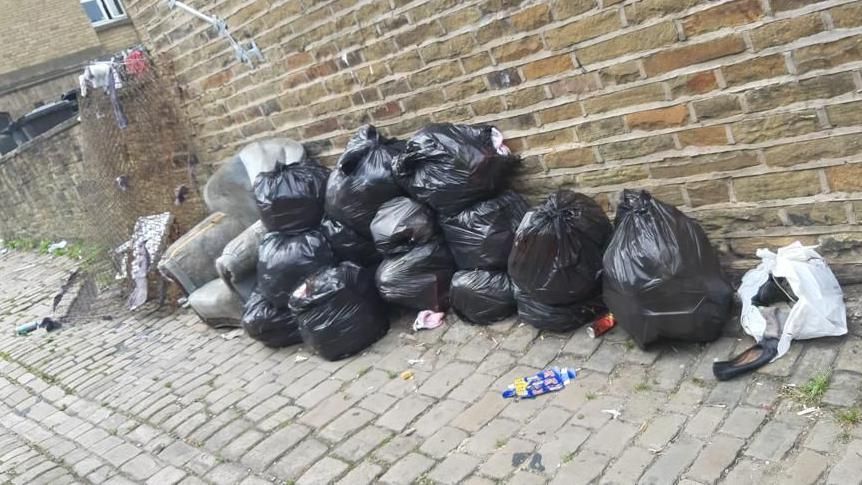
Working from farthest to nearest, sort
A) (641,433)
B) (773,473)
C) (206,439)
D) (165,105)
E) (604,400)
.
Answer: (165,105), (206,439), (604,400), (641,433), (773,473)

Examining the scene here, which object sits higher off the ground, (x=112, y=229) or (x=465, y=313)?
(x=112, y=229)

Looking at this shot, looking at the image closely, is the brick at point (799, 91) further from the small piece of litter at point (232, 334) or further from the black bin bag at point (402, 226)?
the small piece of litter at point (232, 334)

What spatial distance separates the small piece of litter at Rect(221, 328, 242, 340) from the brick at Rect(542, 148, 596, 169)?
250 centimetres

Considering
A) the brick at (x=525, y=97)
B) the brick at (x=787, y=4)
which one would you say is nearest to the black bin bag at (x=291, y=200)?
the brick at (x=525, y=97)

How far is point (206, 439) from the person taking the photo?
336cm

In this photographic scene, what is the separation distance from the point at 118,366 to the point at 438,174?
9.32ft

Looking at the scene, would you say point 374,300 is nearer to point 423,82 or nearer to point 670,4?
point 423,82

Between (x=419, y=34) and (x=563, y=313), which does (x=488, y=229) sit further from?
(x=419, y=34)

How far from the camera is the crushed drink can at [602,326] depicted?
306cm

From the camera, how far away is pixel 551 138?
3.37 meters

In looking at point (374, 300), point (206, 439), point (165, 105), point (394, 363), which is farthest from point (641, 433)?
point (165, 105)

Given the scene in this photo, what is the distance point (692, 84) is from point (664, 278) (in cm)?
82

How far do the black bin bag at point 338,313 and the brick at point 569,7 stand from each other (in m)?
1.78

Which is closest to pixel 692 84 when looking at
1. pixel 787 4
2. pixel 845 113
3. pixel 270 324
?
pixel 787 4
